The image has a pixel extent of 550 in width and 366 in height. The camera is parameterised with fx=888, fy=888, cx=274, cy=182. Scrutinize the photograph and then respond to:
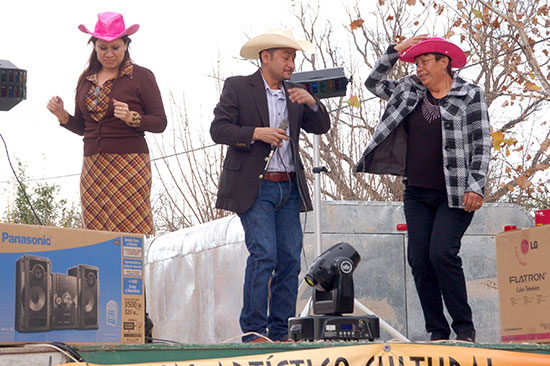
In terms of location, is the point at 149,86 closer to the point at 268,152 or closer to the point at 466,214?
the point at 268,152

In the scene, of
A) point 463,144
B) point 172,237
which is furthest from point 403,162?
point 172,237

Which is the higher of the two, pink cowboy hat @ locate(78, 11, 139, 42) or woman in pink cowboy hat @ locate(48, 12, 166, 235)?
pink cowboy hat @ locate(78, 11, 139, 42)

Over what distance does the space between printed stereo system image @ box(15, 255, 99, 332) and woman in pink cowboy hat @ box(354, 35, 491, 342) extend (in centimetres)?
185

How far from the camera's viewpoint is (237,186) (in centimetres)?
479

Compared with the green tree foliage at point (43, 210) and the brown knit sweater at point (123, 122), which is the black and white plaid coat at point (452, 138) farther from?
the green tree foliage at point (43, 210)

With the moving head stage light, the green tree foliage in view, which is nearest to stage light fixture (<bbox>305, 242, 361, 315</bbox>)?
the moving head stage light

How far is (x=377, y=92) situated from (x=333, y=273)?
61.2 inches

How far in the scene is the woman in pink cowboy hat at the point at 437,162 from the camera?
466 cm

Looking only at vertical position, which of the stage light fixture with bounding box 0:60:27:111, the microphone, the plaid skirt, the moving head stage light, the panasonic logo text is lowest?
the moving head stage light

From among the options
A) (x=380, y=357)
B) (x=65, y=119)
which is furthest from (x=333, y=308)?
(x=65, y=119)

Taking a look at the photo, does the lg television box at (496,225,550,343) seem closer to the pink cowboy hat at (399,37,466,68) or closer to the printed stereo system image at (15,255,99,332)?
the pink cowboy hat at (399,37,466,68)

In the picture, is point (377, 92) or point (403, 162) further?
point (377, 92)

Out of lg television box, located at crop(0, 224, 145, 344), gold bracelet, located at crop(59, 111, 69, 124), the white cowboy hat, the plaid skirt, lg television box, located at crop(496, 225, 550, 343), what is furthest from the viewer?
the white cowboy hat

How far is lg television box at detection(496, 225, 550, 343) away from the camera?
4449 millimetres
